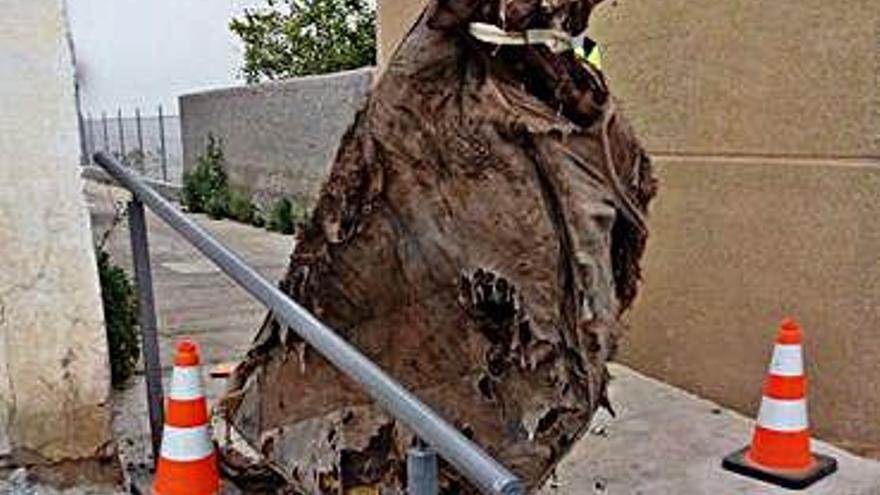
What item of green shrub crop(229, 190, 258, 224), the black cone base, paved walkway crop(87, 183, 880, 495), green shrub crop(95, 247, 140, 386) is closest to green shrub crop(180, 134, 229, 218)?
green shrub crop(229, 190, 258, 224)

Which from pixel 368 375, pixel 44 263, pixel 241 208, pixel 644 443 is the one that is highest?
pixel 368 375

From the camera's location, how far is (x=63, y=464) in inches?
126

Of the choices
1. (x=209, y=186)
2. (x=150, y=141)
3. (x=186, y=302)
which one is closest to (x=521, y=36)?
(x=186, y=302)

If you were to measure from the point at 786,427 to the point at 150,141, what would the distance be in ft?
59.3

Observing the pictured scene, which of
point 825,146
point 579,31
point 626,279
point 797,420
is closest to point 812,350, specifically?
point 797,420

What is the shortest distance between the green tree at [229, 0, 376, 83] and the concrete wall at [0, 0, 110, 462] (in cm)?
941

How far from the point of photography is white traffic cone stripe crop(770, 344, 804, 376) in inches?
143

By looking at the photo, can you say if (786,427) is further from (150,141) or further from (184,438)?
(150,141)

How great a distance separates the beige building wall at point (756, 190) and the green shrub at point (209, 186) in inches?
370

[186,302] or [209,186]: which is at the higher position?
[186,302]

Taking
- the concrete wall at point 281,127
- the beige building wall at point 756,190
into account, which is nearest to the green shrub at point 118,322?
the beige building wall at point 756,190

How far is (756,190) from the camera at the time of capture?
167 inches

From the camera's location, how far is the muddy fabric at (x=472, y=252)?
2.46 meters

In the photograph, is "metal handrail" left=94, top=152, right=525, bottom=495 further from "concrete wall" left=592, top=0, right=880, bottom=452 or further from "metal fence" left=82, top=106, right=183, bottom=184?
"metal fence" left=82, top=106, right=183, bottom=184
